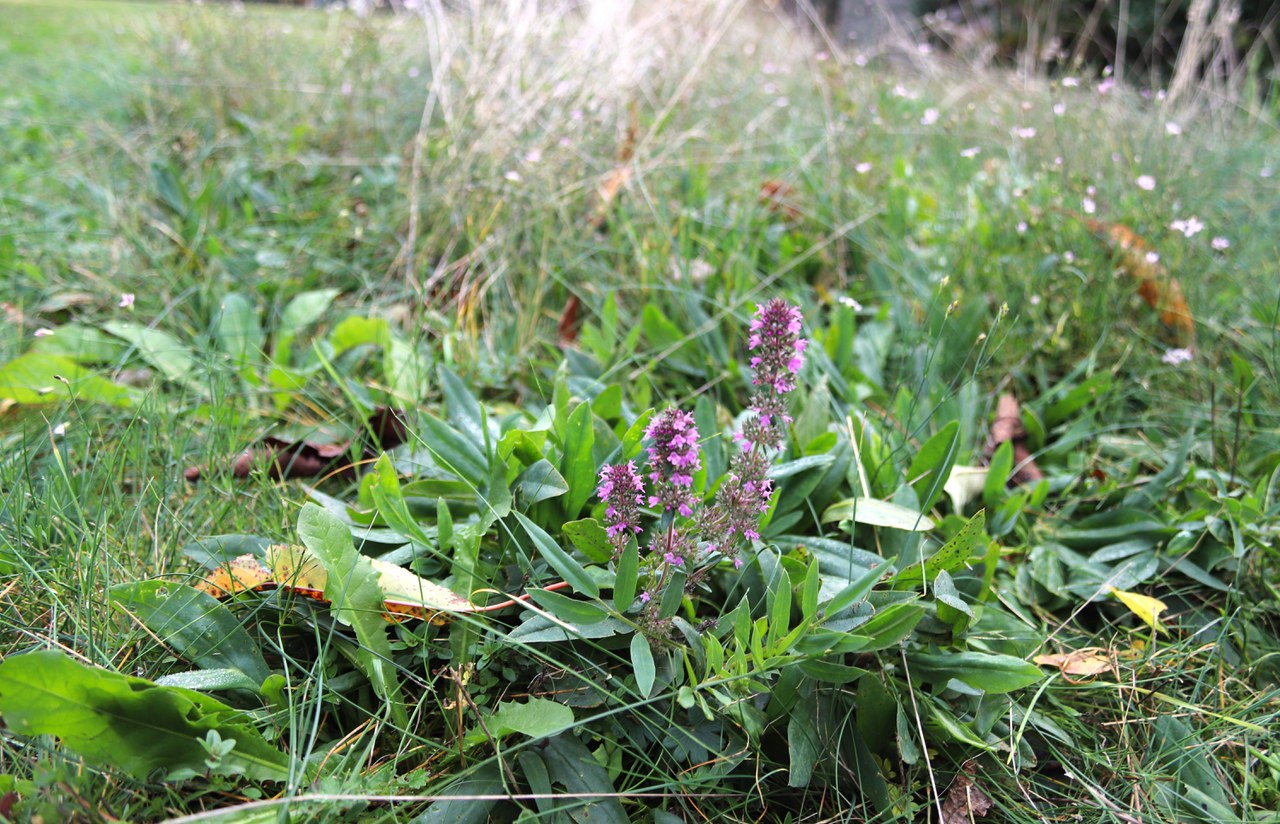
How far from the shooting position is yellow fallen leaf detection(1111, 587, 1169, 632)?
5.12 ft

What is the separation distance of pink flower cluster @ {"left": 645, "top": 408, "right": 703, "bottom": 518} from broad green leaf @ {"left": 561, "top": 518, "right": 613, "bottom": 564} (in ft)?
0.44

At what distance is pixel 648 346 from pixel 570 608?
42.6 inches

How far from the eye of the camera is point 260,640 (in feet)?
4.61

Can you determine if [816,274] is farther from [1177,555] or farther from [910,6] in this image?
[910,6]

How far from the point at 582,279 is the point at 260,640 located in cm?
141

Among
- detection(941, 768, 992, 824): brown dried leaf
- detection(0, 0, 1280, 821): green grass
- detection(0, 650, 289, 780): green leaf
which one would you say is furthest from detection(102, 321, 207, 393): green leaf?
detection(941, 768, 992, 824): brown dried leaf

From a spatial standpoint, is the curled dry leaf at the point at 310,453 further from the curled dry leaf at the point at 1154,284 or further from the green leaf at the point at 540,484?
the curled dry leaf at the point at 1154,284

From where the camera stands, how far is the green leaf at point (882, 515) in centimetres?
152

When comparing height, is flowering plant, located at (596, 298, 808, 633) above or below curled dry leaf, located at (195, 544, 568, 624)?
above

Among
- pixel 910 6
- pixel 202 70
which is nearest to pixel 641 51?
pixel 202 70

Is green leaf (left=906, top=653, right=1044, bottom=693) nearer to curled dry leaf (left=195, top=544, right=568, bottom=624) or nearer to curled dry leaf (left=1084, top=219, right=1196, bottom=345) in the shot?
curled dry leaf (left=195, top=544, right=568, bottom=624)

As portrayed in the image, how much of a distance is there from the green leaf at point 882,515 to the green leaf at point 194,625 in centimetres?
102

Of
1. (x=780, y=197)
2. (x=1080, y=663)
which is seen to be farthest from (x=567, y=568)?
(x=780, y=197)

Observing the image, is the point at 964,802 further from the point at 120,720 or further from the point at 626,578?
the point at 120,720
